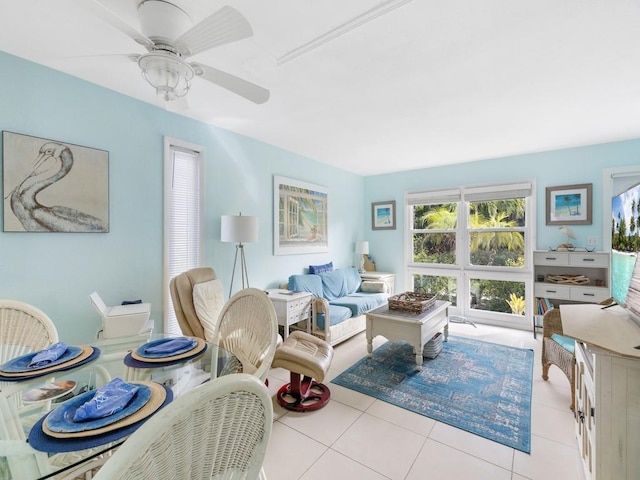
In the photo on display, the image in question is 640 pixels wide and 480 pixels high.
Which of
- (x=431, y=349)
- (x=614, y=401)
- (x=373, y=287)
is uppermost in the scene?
(x=614, y=401)

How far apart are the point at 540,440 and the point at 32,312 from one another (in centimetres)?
320

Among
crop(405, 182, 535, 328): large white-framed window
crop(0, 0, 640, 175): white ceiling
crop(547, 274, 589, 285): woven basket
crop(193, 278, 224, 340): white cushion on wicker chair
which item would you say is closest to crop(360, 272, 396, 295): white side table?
crop(405, 182, 535, 328): large white-framed window

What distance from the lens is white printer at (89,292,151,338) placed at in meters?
2.11

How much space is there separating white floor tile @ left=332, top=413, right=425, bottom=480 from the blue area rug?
320 millimetres

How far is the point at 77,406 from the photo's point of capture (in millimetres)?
948

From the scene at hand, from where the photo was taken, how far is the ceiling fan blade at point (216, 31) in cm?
120

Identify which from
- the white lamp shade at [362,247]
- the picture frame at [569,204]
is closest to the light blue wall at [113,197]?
the white lamp shade at [362,247]

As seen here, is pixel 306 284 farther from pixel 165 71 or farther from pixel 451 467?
pixel 165 71

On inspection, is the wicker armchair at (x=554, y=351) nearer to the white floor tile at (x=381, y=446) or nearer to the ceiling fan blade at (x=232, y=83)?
the white floor tile at (x=381, y=446)

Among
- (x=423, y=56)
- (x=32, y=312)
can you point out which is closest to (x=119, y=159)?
(x=32, y=312)

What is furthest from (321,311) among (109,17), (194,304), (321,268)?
(109,17)

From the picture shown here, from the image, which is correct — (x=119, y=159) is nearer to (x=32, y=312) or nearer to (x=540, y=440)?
Answer: (x=32, y=312)

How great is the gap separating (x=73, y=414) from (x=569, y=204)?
17.1 feet

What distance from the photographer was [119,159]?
8.16ft
